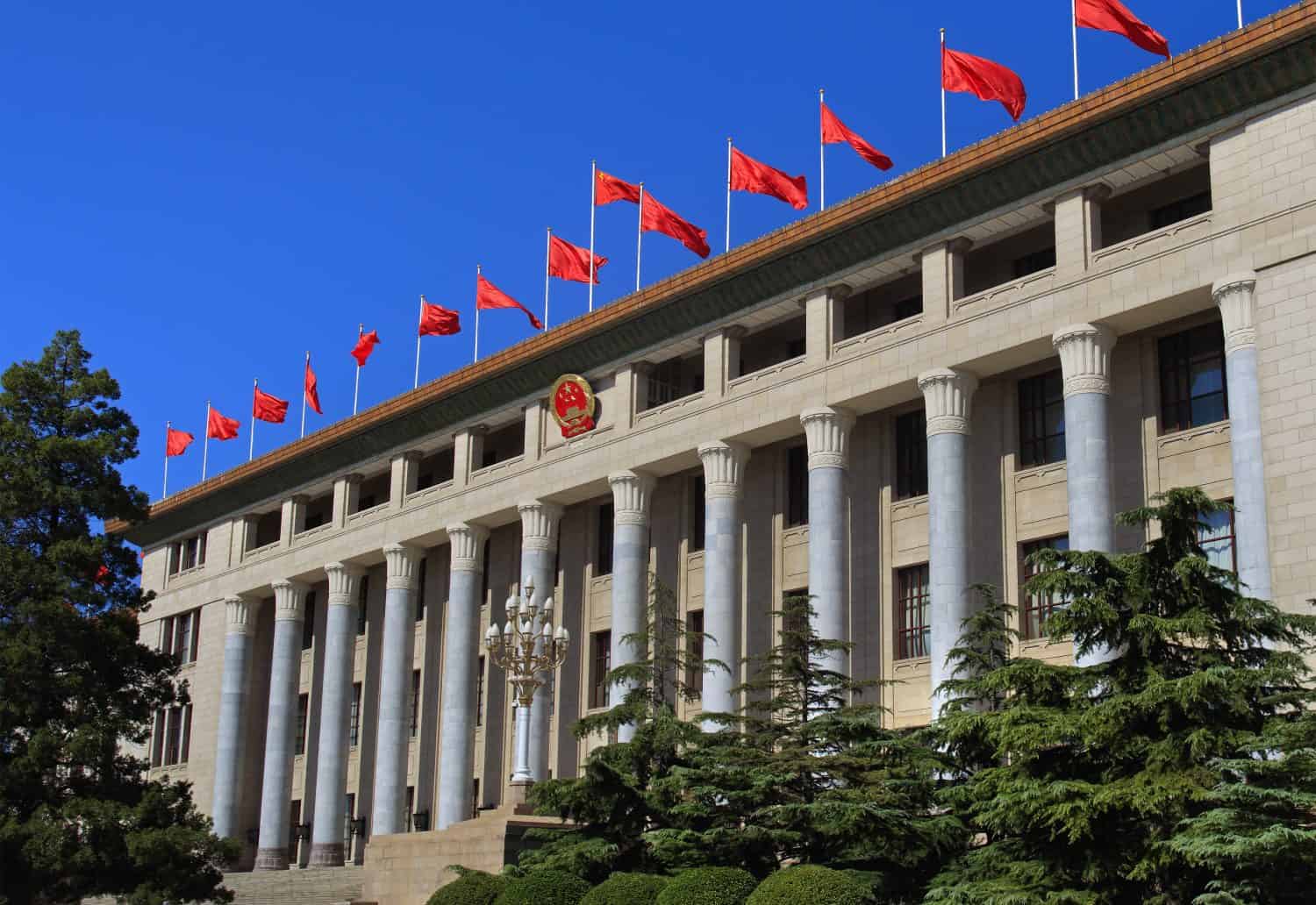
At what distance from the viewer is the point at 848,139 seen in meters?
32.8

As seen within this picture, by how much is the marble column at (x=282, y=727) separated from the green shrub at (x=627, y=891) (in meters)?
27.0

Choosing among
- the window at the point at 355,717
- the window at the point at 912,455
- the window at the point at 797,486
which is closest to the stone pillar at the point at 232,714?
the window at the point at 355,717

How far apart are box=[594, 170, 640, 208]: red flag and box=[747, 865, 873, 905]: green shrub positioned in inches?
808

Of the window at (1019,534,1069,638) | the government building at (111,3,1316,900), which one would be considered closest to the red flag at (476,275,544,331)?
the government building at (111,3,1316,900)

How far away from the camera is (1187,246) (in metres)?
27.6

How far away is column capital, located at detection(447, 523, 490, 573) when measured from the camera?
1684 inches

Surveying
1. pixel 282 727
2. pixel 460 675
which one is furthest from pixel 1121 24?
pixel 282 727

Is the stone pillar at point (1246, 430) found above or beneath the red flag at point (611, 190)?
beneath

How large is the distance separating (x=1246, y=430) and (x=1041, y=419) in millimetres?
6168

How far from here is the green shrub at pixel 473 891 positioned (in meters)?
24.4

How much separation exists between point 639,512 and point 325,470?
1424cm

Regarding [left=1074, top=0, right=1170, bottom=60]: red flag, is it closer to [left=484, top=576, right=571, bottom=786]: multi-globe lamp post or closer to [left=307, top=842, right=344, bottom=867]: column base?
[left=484, top=576, right=571, bottom=786]: multi-globe lamp post

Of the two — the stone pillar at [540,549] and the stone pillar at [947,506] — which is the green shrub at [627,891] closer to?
the stone pillar at [947,506]

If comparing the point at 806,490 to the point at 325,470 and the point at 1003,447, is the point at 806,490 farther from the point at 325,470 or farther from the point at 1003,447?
the point at 325,470
